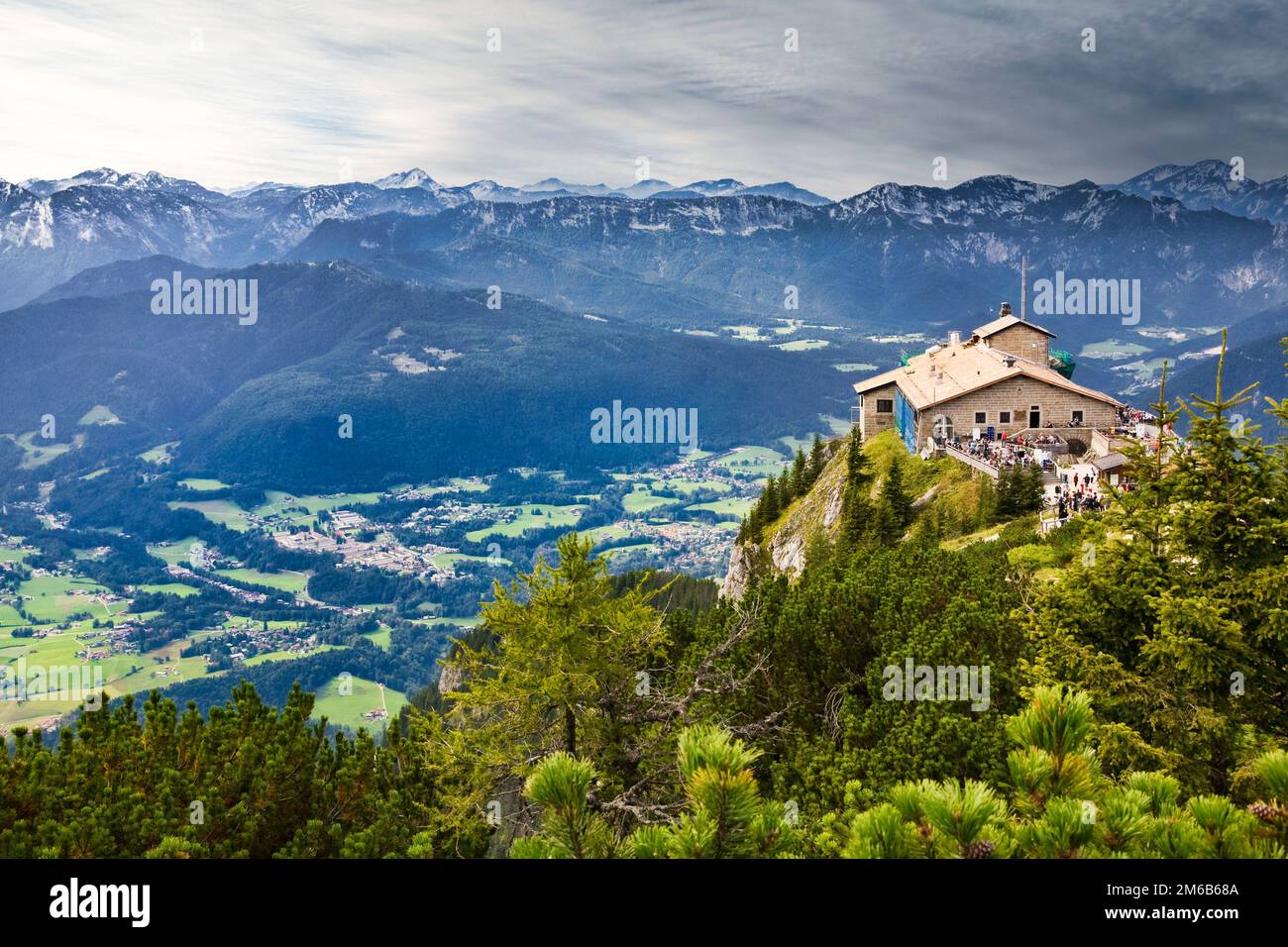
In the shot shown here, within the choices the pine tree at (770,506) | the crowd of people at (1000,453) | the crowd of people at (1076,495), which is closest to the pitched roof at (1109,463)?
the crowd of people at (1076,495)

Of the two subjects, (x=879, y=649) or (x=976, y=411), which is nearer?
(x=879, y=649)

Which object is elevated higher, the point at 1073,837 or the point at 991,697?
the point at 1073,837

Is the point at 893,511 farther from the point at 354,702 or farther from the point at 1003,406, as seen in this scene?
the point at 354,702

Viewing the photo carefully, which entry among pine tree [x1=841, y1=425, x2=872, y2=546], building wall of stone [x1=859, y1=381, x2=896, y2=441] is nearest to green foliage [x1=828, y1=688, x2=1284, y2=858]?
pine tree [x1=841, y1=425, x2=872, y2=546]

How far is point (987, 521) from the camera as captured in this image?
130 ft

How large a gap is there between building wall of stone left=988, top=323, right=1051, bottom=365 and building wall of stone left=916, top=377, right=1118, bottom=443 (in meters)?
15.5

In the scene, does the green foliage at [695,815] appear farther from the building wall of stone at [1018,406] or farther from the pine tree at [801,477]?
the pine tree at [801,477]

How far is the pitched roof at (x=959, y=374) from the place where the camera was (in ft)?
180

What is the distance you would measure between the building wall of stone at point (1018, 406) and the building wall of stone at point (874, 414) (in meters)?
11.9

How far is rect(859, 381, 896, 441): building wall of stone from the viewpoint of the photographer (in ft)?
220
